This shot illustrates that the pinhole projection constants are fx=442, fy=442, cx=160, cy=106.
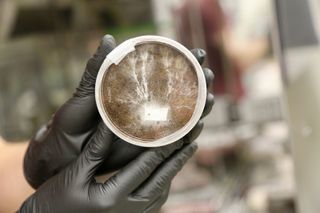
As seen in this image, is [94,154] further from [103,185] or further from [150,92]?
[150,92]

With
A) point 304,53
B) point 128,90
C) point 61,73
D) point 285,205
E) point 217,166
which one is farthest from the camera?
point 61,73

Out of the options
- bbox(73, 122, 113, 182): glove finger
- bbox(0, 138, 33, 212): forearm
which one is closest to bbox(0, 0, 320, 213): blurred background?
bbox(0, 138, 33, 212): forearm

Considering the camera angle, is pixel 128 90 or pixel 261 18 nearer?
pixel 128 90

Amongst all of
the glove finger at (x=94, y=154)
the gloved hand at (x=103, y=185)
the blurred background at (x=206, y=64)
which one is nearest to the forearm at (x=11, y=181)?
the gloved hand at (x=103, y=185)

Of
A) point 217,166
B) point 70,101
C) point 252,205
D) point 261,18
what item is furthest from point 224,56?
point 70,101

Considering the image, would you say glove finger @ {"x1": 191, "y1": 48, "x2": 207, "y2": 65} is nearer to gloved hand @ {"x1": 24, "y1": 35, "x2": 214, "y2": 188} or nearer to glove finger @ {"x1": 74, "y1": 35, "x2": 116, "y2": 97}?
gloved hand @ {"x1": 24, "y1": 35, "x2": 214, "y2": 188}

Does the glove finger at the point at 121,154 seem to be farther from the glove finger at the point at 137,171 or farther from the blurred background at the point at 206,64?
the blurred background at the point at 206,64

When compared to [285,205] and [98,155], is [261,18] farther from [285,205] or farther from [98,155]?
[98,155]

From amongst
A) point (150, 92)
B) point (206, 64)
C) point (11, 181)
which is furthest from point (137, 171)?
point (206, 64)
